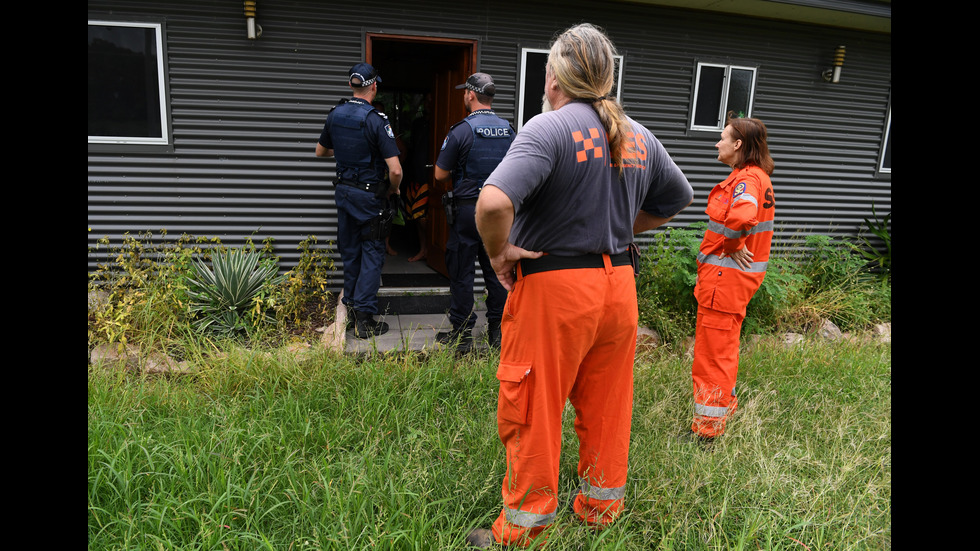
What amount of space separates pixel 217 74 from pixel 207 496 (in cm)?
408

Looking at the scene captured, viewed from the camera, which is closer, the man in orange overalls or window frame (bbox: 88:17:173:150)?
the man in orange overalls

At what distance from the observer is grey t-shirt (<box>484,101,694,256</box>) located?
2082 millimetres

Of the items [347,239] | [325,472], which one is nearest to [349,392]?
[325,472]

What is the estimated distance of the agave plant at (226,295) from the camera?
4688 mm

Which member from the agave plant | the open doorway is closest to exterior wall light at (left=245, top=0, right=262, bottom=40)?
the open doorway

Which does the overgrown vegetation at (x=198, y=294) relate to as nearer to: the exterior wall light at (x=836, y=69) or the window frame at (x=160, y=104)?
the window frame at (x=160, y=104)

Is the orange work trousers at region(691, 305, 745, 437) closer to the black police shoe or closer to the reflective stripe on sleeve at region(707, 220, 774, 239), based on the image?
the reflective stripe on sleeve at region(707, 220, 774, 239)

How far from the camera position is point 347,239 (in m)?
4.93

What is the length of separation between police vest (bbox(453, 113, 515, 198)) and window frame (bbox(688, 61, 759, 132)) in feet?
9.89

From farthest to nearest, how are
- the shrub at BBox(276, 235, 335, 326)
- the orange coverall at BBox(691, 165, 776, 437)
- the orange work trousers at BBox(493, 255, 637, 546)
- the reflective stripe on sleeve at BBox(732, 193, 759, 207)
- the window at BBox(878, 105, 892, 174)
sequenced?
the window at BBox(878, 105, 892, 174) < the shrub at BBox(276, 235, 335, 326) < the orange coverall at BBox(691, 165, 776, 437) < the reflective stripe on sleeve at BBox(732, 193, 759, 207) < the orange work trousers at BBox(493, 255, 637, 546)

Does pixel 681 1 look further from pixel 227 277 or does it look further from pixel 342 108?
pixel 227 277

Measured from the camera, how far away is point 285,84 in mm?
5410

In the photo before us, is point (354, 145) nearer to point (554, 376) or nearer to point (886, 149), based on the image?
point (554, 376)

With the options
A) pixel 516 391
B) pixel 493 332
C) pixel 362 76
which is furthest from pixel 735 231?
pixel 362 76
